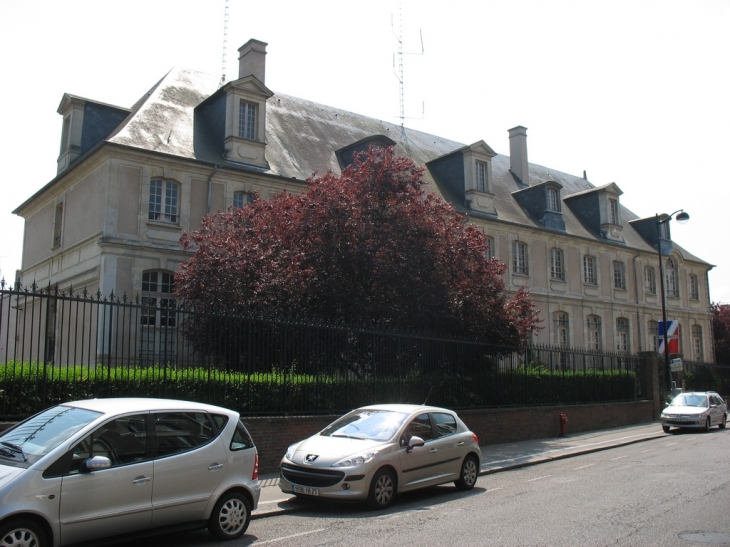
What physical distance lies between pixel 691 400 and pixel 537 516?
18570 millimetres

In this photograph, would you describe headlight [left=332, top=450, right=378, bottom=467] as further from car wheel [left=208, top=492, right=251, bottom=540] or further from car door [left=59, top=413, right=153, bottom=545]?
car door [left=59, top=413, right=153, bottom=545]

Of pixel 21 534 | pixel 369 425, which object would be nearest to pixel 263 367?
pixel 369 425

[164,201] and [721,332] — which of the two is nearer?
[164,201]

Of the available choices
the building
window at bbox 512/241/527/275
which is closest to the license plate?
the building

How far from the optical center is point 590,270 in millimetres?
38344

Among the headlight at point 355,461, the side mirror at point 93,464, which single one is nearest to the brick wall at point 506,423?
the headlight at point 355,461

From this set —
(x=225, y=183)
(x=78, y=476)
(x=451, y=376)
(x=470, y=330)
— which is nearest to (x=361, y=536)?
(x=78, y=476)

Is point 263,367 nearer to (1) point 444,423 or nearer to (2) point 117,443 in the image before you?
(1) point 444,423

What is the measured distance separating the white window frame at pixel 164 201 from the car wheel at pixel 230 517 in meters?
16.5

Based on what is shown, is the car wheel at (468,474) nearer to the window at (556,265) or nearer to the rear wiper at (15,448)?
the rear wiper at (15,448)

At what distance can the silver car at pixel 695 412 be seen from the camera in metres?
23.7

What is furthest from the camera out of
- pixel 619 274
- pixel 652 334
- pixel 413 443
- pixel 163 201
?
pixel 652 334

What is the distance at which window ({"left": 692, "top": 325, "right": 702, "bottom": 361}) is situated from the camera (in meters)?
44.2

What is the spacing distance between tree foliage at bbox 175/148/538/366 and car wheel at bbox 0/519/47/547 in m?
10.6
